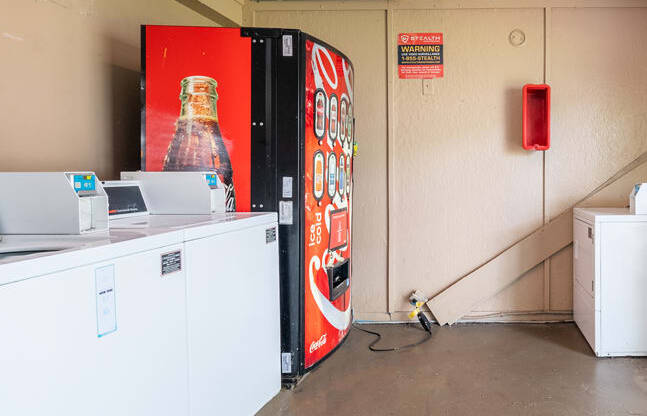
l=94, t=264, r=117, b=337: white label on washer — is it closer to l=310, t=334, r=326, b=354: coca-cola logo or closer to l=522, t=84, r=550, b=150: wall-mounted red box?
l=310, t=334, r=326, b=354: coca-cola logo

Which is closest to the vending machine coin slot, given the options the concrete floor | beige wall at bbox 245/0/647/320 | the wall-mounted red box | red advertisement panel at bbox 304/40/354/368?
red advertisement panel at bbox 304/40/354/368

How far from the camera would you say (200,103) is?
2.82m

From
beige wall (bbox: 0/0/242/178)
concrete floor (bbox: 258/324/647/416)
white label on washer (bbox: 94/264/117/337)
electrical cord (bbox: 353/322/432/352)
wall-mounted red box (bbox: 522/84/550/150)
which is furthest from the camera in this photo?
wall-mounted red box (bbox: 522/84/550/150)

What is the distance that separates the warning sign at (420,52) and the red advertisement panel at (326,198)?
69 centimetres

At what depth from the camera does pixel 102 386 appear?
1.45 metres

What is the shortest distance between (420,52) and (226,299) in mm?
2695

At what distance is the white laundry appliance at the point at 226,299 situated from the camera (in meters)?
1.96

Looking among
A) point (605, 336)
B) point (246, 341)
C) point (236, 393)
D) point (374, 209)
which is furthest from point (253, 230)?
point (605, 336)

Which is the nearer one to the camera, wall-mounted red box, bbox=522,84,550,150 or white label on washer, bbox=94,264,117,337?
white label on washer, bbox=94,264,117,337

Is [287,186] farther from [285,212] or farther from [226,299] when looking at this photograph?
[226,299]

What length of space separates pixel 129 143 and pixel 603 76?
3350mm

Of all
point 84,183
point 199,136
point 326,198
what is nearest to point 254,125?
point 199,136

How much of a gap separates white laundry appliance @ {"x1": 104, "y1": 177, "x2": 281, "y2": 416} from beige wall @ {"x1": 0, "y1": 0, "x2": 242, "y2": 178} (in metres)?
0.41

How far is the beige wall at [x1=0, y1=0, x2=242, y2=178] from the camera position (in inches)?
89.7
